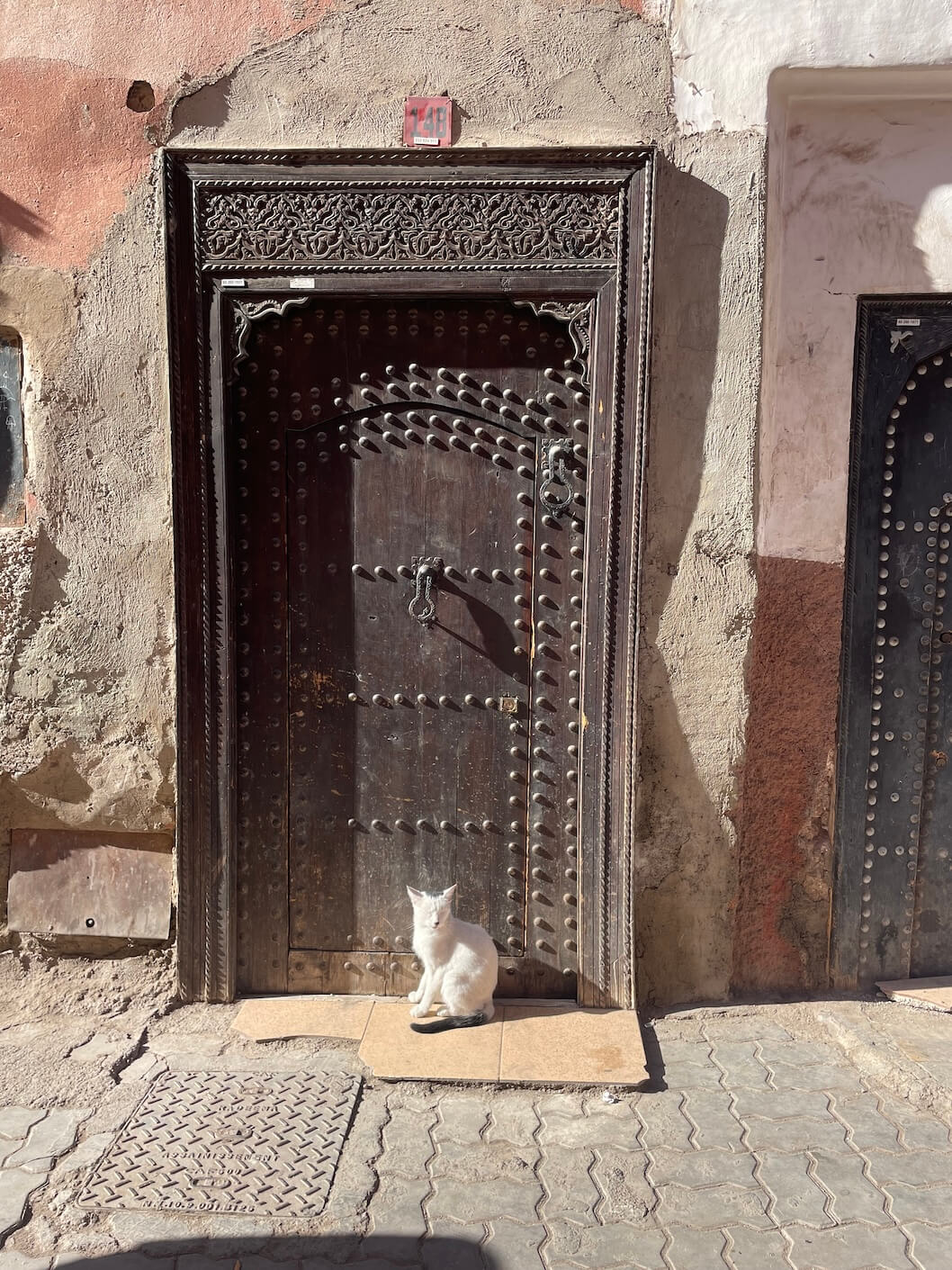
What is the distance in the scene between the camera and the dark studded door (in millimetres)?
3246

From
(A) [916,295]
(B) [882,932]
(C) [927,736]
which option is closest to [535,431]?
(A) [916,295]

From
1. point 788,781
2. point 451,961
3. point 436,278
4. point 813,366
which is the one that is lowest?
point 451,961

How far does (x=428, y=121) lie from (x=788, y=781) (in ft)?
8.32

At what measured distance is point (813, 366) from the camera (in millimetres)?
3240

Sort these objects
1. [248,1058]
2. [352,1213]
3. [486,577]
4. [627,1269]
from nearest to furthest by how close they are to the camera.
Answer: [627,1269]
[352,1213]
[248,1058]
[486,577]

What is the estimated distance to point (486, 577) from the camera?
3320mm

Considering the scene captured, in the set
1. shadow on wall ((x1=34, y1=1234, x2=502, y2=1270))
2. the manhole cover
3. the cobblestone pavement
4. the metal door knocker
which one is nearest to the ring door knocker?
the metal door knocker

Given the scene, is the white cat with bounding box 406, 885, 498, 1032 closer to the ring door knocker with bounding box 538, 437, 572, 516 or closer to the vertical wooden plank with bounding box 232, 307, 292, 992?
the vertical wooden plank with bounding box 232, 307, 292, 992

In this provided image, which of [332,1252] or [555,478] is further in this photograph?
[555,478]

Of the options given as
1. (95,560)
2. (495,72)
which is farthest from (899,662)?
(95,560)

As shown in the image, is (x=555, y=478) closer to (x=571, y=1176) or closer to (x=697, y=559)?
(x=697, y=559)

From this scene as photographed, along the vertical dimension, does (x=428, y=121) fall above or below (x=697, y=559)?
above

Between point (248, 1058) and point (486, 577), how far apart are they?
1754 millimetres

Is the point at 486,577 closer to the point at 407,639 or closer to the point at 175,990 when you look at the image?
the point at 407,639
